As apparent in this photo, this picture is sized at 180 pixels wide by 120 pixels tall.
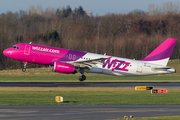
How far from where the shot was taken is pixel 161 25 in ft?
444

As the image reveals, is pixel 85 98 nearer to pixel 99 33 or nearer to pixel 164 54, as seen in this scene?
pixel 164 54

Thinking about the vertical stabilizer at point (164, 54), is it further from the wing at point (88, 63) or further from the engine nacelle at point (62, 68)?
the engine nacelle at point (62, 68)

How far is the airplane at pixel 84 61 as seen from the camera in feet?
150

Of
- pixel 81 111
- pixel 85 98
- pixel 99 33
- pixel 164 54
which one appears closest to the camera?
pixel 81 111

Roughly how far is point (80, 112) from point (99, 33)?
113 metres

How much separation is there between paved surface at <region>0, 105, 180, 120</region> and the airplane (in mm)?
20042

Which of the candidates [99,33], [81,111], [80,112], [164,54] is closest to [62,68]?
[164,54]

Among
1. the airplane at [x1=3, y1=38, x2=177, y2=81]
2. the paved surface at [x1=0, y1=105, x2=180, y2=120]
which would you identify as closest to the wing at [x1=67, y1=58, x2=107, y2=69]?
the airplane at [x1=3, y1=38, x2=177, y2=81]

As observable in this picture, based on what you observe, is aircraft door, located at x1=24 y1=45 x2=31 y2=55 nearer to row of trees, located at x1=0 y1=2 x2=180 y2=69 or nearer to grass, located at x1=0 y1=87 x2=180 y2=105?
grass, located at x1=0 y1=87 x2=180 y2=105

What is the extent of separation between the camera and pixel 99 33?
5256 inches

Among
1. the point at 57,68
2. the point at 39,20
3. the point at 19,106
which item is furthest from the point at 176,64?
the point at 39,20

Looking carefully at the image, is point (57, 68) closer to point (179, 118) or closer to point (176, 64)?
point (179, 118)

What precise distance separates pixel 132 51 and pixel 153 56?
50480 mm

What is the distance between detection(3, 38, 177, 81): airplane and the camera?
4566 cm
